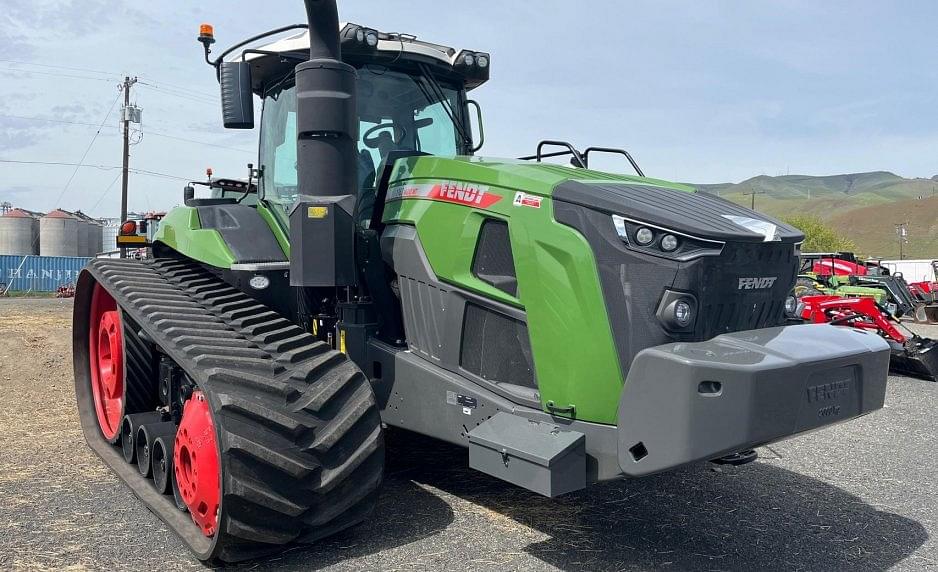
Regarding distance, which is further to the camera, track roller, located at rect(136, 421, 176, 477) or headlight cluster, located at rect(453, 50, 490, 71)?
headlight cluster, located at rect(453, 50, 490, 71)

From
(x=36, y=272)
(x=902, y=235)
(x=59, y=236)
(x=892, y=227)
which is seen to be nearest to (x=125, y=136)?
(x=36, y=272)

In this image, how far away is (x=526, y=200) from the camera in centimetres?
360

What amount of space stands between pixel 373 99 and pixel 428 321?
1434mm

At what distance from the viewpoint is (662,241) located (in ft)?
10.8

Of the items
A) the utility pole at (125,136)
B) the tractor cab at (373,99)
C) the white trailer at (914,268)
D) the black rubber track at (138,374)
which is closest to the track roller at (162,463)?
the black rubber track at (138,374)

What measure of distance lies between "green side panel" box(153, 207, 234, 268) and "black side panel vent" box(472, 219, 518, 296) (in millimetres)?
1553

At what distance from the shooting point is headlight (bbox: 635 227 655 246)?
329 centimetres

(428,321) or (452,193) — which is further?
(428,321)

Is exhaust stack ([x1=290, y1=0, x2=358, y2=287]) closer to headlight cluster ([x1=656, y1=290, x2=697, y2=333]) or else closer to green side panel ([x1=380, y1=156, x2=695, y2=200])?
green side panel ([x1=380, y1=156, x2=695, y2=200])

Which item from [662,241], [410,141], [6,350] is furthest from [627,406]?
[6,350]

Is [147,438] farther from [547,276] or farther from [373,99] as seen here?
[547,276]

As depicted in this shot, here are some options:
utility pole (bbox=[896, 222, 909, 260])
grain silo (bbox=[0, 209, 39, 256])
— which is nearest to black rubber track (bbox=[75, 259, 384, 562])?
grain silo (bbox=[0, 209, 39, 256])

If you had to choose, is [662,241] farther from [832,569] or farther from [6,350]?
[6,350]

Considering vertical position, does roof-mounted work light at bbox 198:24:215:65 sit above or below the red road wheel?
above
